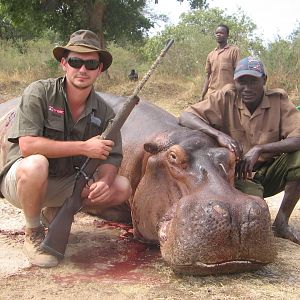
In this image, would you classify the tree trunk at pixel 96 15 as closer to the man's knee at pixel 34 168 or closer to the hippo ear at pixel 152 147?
the hippo ear at pixel 152 147

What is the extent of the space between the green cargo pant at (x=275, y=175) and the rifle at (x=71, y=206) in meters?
1.14

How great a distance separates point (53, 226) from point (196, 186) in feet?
3.22

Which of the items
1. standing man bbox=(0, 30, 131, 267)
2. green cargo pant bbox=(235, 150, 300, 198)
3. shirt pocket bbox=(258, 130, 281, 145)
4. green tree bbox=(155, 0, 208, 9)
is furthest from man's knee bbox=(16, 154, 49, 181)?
green tree bbox=(155, 0, 208, 9)

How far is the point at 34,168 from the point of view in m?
3.64

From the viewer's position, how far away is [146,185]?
3.98m

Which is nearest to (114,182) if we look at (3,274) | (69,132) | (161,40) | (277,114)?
(69,132)

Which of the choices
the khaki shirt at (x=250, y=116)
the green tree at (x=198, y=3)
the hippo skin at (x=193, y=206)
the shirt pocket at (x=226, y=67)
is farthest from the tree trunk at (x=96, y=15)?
the hippo skin at (x=193, y=206)

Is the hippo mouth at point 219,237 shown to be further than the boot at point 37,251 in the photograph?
No

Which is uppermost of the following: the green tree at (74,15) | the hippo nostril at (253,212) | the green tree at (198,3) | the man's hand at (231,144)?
the green tree at (198,3)

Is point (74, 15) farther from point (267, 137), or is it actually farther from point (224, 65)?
point (267, 137)

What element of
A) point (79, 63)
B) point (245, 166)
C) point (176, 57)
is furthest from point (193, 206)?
point (176, 57)

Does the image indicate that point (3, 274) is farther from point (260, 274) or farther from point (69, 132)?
point (260, 274)

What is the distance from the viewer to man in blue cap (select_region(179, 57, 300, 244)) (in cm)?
451

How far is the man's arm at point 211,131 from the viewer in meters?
3.86
